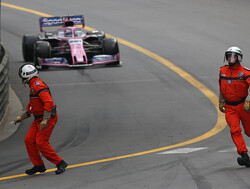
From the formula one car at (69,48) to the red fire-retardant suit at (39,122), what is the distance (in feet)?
31.5

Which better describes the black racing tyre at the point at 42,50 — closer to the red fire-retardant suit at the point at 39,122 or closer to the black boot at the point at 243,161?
the red fire-retardant suit at the point at 39,122

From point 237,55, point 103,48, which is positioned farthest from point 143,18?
point 237,55

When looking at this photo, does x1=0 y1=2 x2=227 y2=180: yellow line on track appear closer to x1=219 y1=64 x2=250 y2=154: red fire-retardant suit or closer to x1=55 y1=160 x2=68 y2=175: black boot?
x1=55 y1=160 x2=68 y2=175: black boot

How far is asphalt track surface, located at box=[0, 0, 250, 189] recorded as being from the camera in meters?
9.24

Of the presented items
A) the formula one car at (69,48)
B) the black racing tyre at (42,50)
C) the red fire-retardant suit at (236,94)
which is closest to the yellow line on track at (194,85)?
the formula one car at (69,48)

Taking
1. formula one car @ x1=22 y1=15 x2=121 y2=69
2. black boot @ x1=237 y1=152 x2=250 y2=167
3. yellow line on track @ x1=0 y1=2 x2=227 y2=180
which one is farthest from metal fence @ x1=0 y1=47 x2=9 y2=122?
black boot @ x1=237 y1=152 x2=250 y2=167

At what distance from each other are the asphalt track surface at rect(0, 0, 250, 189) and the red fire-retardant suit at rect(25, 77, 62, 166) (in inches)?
15.5

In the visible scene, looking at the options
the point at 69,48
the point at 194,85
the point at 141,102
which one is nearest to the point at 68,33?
the point at 69,48

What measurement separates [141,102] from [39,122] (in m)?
7.01

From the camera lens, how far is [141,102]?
53.7 feet

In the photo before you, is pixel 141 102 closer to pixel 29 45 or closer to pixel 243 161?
pixel 29 45

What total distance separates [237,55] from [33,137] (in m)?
3.45

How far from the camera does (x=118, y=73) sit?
19672mm

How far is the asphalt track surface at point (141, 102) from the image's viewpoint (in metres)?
9.24
